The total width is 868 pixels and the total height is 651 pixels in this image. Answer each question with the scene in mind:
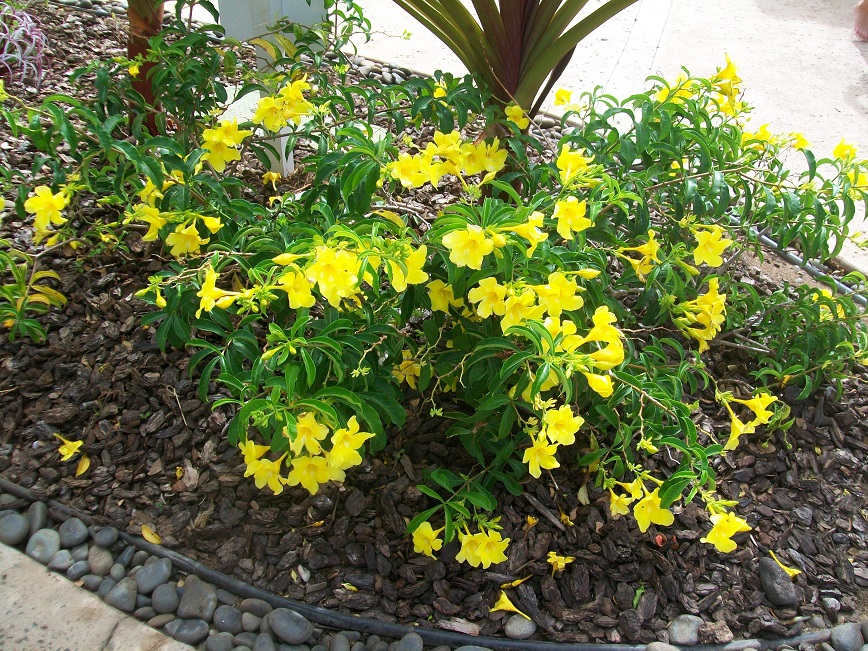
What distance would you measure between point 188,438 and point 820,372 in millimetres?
1631

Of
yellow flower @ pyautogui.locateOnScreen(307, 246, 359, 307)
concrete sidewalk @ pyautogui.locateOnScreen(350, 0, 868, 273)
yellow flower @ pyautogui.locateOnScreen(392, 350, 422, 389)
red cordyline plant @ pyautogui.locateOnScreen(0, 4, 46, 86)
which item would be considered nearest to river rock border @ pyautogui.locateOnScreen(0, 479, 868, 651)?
yellow flower @ pyautogui.locateOnScreen(392, 350, 422, 389)

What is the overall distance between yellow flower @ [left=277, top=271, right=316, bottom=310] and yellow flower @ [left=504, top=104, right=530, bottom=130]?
0.90m

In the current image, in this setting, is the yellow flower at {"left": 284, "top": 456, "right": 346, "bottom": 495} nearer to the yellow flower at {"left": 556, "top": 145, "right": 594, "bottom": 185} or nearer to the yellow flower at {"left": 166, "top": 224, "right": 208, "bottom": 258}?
the yellow flower at {"left": 166, "top": 224, "right": 208, "bottom": 258}

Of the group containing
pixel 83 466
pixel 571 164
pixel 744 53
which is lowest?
pixel 83 466

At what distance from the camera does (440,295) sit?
58.9 inches

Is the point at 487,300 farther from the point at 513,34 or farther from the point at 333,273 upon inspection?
the point at 513,34

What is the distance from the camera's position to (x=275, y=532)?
1.69 meters

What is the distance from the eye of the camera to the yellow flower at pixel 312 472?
137 cm

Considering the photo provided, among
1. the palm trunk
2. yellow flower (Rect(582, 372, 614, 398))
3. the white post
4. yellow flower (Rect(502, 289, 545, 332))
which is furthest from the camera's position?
the white post

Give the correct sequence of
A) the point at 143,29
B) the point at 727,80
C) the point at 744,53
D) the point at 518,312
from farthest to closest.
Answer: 1. the point at 744,53
2. the point at 143,29
3. the point at 727,80
4. the point at 518,312

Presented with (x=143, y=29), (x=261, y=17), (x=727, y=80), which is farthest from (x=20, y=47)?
(x=727, y=80)

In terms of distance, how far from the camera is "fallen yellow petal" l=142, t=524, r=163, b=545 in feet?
5.52

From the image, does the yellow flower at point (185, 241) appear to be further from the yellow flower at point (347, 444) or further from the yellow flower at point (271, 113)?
the yellow flower at point (347, 444)

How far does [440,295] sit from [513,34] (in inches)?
35.6
